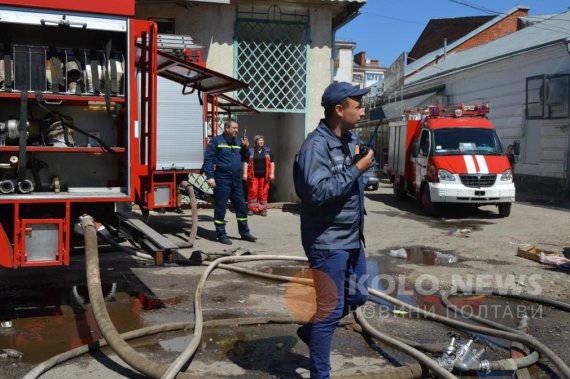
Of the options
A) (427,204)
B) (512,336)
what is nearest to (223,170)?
(512,336)

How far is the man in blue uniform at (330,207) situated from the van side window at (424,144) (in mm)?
10465

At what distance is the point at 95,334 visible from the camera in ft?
17.0

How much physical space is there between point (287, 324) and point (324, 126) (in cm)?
219

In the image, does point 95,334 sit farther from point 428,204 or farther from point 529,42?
point 529,42

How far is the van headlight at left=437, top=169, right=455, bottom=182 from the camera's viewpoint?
13188 mm

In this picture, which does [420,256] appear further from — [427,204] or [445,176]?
[427,204]

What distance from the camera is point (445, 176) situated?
13.2 metres

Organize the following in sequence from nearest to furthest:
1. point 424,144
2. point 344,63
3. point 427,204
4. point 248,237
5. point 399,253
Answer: point 399,253
point 248,237
point 427,204
point 424,144
point 344,63

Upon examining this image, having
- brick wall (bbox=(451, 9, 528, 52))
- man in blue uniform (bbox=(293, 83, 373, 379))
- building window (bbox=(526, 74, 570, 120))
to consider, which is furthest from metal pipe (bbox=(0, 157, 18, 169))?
brick wall (bbox=(451, 9, 528, 52))

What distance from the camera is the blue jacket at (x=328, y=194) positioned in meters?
3.75

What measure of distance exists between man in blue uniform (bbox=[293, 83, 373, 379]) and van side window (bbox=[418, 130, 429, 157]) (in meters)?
10.5

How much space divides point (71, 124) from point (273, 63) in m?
8.95

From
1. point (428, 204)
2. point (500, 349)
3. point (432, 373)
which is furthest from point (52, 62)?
point (428, 204)

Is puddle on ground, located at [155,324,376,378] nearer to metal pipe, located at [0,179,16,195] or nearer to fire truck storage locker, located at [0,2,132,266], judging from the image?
fire truck storage locker, located at [0,2,132,266]
